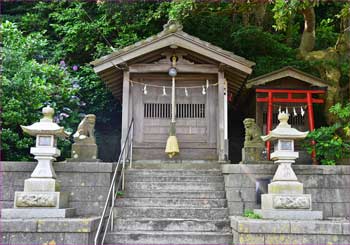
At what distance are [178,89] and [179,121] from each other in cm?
98

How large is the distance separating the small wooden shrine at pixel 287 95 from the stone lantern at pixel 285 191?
13.7ft

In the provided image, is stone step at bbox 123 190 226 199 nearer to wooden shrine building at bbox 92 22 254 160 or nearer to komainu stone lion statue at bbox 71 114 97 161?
komainu stone lion statue at bbox 71 114 97 161

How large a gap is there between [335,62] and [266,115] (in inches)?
142

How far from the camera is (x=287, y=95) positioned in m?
12.3

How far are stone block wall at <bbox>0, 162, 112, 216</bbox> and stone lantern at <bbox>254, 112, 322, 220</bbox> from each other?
3.33 metres

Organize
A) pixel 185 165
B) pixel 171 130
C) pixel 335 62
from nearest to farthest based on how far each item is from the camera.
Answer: pixel 185 165 → pixel 171 130 → pixel 335 62

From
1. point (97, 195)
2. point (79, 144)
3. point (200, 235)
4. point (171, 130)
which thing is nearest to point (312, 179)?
point (200, 235)

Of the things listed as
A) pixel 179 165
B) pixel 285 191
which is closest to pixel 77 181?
pixel 179 165

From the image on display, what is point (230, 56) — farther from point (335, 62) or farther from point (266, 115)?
point (335, 62)

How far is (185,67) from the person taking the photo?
10.7m

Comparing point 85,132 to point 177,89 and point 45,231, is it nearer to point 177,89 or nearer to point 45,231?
point 45,231

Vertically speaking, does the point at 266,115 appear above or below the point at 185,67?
below

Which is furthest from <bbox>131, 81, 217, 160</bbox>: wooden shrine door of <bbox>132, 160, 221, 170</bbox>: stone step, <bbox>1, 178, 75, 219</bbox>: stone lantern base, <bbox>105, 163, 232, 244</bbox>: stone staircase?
<bbox>1, 178, 75, 219</bbox>: stone lantern base

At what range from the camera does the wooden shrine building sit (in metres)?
10.2
